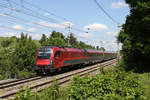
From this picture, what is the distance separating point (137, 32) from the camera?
19.0 meters

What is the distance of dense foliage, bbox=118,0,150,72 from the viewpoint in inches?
690

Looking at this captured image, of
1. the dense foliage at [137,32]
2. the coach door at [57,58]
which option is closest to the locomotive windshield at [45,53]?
the coach door at [57,58]

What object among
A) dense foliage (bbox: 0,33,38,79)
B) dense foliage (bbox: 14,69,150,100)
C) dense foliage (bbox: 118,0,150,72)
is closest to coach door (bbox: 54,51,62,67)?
dense foliage (bbox: 0,33,38,79)

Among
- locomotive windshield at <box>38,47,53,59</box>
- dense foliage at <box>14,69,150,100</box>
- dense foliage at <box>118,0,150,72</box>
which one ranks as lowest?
dense foliage at <box>14,69,150,100</box>

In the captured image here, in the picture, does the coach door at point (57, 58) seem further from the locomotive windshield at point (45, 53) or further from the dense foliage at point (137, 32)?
the dense foliage at point (137, 32)

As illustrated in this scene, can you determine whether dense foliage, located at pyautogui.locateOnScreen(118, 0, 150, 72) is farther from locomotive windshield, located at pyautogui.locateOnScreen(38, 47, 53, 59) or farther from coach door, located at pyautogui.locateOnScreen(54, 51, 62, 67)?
locomotive windshield, located at pyautogui.locateOnScreen(38, 47, 53, 59)

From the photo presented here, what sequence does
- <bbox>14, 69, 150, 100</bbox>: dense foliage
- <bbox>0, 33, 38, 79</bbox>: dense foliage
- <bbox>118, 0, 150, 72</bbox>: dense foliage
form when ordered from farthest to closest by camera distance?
<bbox>118, 0, 150, 72</bbox>: dense foliage → <bbox>0, 33, 38, 79</bbox>: dense foliage → <bbox>14, 69, 150, 100</bbox>: dense foliage

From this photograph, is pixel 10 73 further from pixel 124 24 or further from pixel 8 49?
pixel 124 24

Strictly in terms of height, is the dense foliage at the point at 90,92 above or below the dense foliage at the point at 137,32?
below

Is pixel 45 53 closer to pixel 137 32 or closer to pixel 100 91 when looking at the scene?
pixel 137 32

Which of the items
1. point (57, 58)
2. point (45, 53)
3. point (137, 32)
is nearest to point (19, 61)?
point (45, 53)

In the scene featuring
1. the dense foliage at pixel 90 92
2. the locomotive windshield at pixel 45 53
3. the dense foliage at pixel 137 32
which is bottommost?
the dense foliage at pixel 90 92

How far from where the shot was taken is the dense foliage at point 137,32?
1752 cm

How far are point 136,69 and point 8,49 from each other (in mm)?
15339
